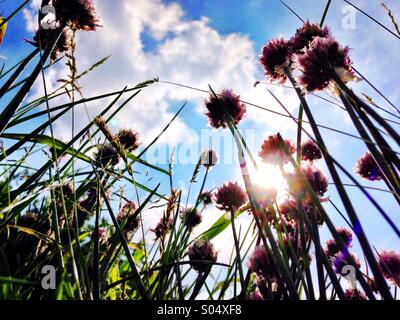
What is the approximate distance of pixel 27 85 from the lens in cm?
98

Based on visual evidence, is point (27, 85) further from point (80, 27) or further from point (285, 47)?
point (285, 47)

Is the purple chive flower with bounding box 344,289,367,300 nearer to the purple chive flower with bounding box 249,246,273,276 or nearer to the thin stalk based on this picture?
the purple chive flower with bounding box 249,246,273,276

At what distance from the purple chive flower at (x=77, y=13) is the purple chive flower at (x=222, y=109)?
1.59ft

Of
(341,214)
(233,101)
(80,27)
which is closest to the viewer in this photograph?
(341,214)

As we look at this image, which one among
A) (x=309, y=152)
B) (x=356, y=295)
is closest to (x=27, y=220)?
(x=309, y=152)

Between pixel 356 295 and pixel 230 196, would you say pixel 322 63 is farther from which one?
pixel 230 196

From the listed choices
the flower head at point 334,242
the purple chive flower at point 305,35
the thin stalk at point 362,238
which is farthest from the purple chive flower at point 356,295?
the purple chive flower at point 305,35

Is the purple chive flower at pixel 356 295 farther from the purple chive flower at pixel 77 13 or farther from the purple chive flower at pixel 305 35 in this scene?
the purple chive flower at pixel 77 13

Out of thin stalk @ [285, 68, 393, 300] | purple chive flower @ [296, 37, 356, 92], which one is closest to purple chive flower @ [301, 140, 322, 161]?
purple chive flower @ [296, 37, 356, 92]

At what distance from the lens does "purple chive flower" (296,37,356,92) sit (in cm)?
82

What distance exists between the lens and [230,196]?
4.72ft
